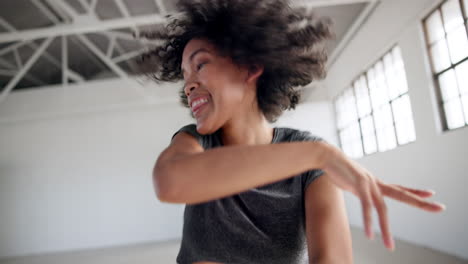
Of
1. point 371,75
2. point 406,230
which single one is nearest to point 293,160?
point 406,230

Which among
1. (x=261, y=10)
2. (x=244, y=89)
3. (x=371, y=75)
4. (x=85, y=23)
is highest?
(x=85, y=23)

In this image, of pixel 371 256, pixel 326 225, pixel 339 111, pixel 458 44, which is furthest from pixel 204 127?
pixel 339 111

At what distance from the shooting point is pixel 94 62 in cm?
998

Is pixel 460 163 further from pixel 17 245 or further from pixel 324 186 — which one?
pixel 17 245

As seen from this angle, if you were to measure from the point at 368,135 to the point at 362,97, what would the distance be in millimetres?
810

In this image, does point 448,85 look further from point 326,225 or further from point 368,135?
point 326,225

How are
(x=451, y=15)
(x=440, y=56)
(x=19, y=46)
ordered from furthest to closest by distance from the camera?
(x=19, y=46)
(x=440, y=56)
(x=451, y=15)

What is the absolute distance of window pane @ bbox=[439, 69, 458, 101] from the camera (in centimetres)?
469

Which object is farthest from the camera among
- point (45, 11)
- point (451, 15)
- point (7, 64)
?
point (7, 64)

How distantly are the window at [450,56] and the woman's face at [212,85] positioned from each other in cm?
447

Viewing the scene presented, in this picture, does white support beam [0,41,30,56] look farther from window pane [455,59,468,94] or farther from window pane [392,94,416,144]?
window pane [455,59,468,94]

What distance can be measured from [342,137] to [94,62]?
693cm

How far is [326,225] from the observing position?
0.94 m

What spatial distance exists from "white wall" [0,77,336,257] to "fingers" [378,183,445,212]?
30.5 feet
